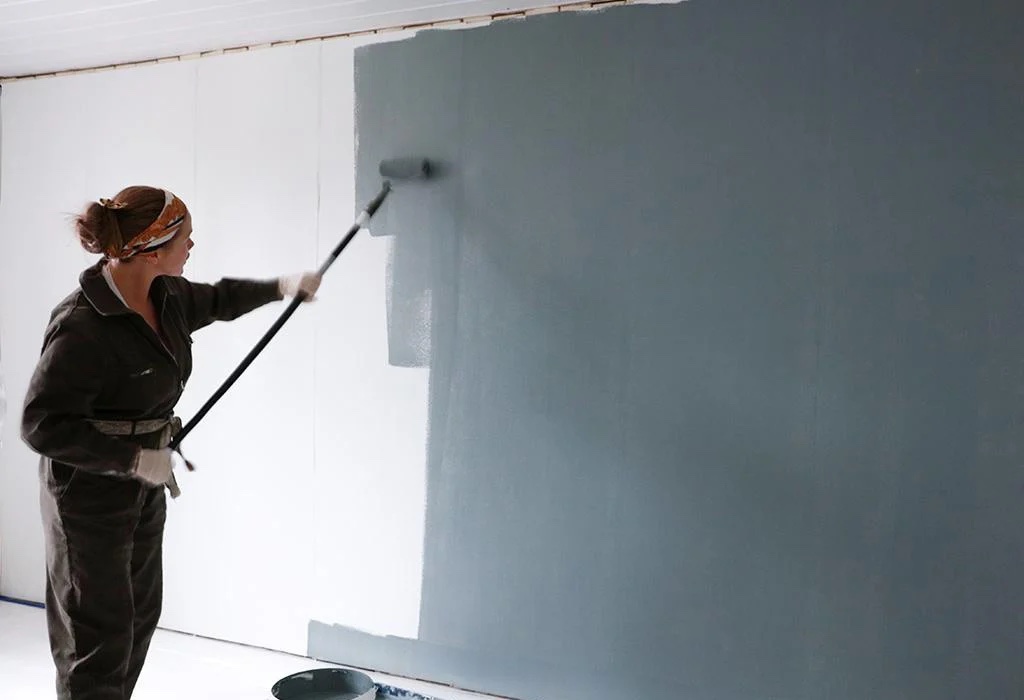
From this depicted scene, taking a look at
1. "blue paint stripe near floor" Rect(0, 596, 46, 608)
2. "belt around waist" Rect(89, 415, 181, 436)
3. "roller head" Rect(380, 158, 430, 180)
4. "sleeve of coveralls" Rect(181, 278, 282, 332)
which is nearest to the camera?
"belt around waist" Rect(89, 415, 181, 436)

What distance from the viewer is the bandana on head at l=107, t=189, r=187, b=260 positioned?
211 cm

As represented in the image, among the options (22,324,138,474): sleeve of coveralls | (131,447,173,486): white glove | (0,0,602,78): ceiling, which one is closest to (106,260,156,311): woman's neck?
(22,324,138,474): sleeve of coveralls

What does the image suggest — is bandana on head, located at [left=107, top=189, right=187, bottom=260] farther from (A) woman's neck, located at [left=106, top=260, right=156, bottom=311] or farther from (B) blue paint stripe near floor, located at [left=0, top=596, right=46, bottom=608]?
(B) blue paint stripe near floor, located at [left=0, top=596, right=46, bottom=608]

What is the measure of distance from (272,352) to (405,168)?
76 cm

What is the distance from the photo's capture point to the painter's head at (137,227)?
2068 millimetres

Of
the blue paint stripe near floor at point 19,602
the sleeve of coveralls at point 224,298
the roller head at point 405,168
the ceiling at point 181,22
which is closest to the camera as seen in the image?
the sleeve of coveralls at point 224,298

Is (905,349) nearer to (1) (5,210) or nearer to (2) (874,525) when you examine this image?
(2) (874,525)

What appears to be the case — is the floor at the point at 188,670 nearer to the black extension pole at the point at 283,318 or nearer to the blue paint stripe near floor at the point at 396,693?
the blue paint stripe near floor at the point at 396,693

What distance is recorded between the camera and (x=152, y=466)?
205 centimetres

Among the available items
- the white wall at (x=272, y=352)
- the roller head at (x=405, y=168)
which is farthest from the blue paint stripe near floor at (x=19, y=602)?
the roller head at (x=405, y=168)

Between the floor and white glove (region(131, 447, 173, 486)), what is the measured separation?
0.87 metres

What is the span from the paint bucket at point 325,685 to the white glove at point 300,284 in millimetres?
1090

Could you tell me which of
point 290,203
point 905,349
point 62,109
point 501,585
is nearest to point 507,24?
point 290,203

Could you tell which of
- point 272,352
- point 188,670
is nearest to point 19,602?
point 188,670
